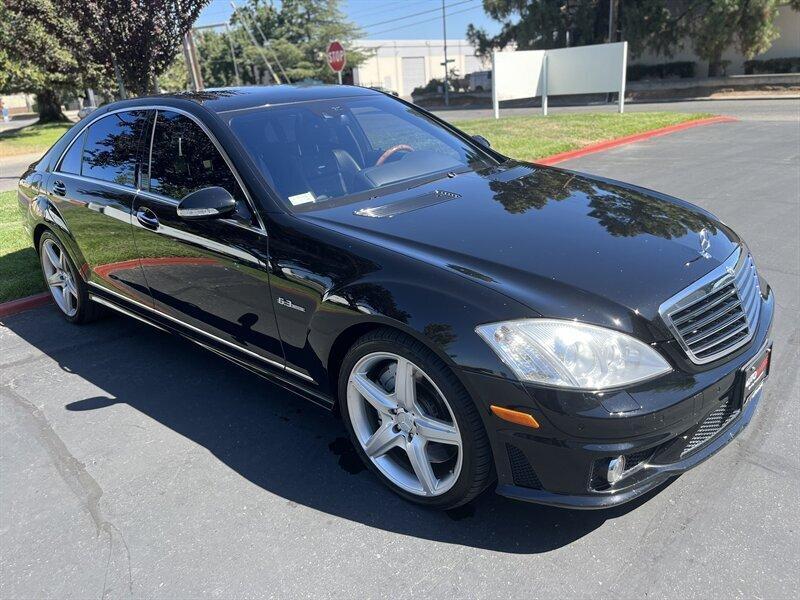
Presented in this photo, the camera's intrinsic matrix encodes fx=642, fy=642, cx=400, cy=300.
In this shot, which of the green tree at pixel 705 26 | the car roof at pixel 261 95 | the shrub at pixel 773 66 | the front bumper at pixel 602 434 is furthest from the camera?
the shrub at pixel 773 66

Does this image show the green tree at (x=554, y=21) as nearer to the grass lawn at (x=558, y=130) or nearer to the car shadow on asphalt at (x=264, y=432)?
the grass lawn at (x=558, y=130)

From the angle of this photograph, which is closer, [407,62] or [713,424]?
[713,424]

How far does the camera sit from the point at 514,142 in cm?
1293

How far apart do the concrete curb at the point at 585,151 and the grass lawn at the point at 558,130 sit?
0.20m

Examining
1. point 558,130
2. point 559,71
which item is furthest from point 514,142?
point 559,71

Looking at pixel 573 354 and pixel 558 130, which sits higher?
pixel 573 354

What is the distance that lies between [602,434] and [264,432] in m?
1.88

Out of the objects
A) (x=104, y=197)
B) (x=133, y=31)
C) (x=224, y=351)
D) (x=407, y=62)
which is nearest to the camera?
(x=224, y=351)

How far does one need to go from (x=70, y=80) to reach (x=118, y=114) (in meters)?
25.0

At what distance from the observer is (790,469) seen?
9.18 ft

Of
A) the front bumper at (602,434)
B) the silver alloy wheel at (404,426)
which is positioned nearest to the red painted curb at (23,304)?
the silver alloy wheel at (404,426)

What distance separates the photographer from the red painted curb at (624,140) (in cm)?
1121

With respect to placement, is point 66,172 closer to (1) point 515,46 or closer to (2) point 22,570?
(2) point 22,570

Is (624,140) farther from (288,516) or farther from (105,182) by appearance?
(288,516)
